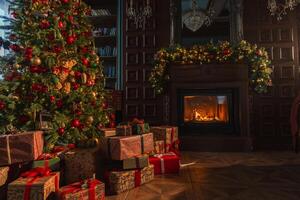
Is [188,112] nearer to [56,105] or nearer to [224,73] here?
Answer: [224,73]

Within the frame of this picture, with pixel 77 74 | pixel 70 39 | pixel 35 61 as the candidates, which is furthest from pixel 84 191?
pixel 70 39

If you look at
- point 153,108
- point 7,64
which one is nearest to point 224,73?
point 153,108

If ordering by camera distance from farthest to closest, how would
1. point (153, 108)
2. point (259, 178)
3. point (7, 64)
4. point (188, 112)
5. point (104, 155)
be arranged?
point (153, 108) → point (188, 112) → point (7, 64) → point (259, 178) → point (104, 155)

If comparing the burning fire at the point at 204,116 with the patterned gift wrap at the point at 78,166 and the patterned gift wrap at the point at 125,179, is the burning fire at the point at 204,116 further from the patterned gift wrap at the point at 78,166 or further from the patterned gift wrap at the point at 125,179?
the patterned gift wrap at the point at 78,166

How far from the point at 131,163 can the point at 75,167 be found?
20.3 inches

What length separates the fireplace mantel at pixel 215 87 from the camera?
4199 mm

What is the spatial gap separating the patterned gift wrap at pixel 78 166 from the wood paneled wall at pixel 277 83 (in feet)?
12.0

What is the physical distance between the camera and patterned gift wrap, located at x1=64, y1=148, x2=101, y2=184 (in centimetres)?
211

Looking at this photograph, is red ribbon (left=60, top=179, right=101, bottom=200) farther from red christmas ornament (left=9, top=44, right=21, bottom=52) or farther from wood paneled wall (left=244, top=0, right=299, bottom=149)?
wood paneled wall (left=244, top=0, right=299, bottom=149)

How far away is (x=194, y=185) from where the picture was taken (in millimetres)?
2365

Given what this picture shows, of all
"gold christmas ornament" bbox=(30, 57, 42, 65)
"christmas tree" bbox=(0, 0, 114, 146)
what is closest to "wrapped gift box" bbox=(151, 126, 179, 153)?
"christmas tree" bbox=(0, 0, 114, 146)

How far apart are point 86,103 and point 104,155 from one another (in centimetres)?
126

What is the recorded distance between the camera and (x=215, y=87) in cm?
434

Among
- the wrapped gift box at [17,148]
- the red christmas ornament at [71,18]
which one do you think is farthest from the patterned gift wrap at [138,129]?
the red christmas ornament at [71,18]
